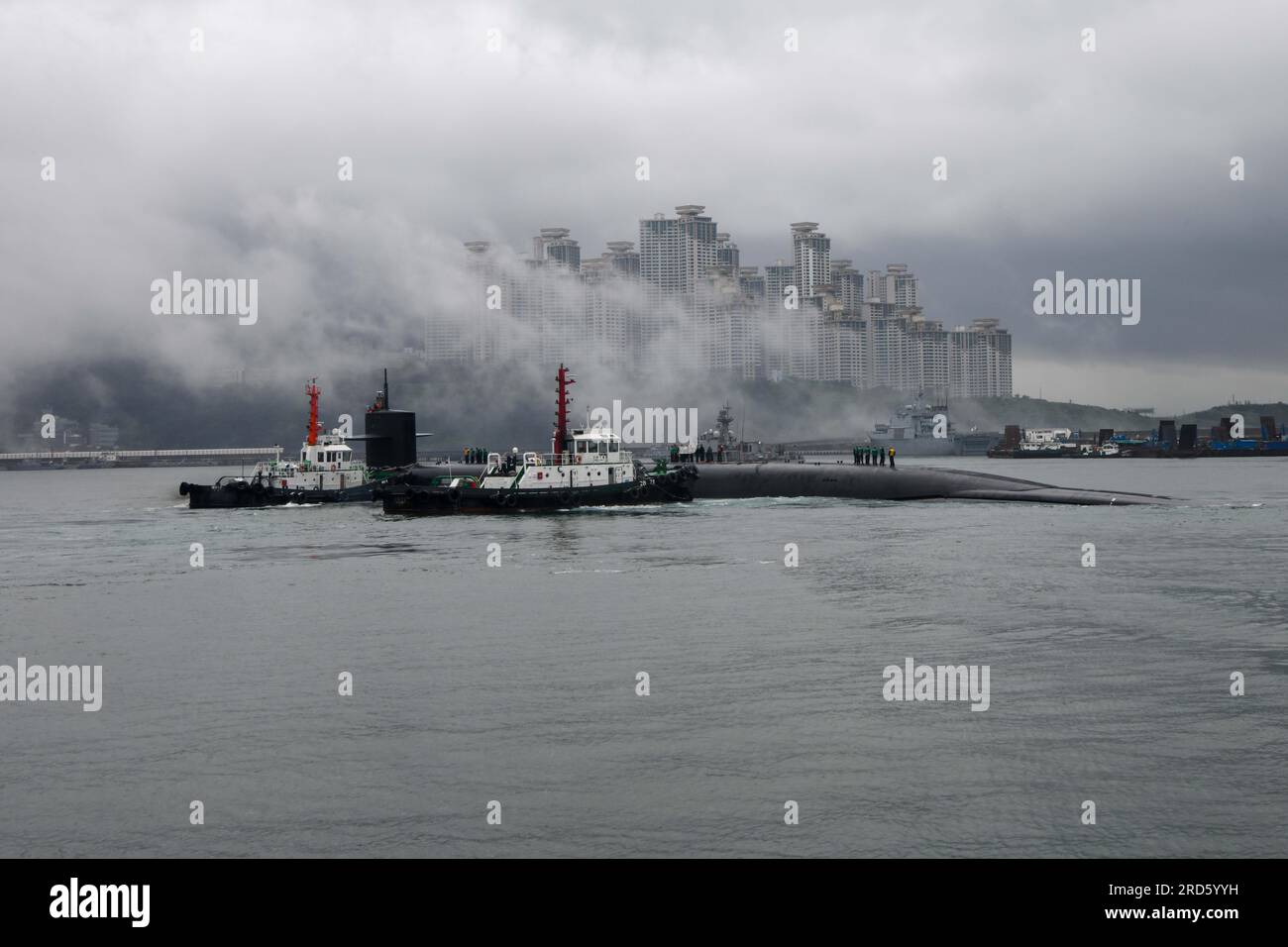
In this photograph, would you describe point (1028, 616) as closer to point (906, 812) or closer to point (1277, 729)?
point (1277, 729)

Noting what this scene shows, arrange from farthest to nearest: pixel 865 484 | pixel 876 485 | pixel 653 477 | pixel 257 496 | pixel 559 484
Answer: pixel 257 496
pixel 865 484
pixel 876 485
pixel 653 477
pixel 559 484

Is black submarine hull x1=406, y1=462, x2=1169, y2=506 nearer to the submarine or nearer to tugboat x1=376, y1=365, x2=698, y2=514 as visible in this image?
the submarine

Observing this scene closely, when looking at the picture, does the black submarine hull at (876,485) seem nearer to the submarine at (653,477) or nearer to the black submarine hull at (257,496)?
the submarine at (653,477)
